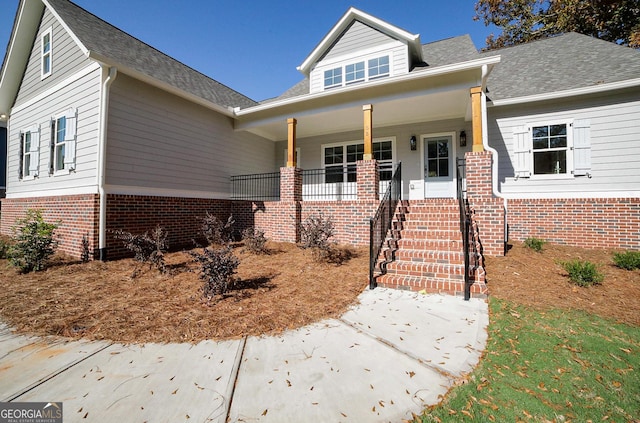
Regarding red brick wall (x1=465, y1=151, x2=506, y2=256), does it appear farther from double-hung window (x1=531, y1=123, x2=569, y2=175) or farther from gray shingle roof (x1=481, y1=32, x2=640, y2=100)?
gray shingle roof (x1=481, y1=32, x2=640, y2=100)

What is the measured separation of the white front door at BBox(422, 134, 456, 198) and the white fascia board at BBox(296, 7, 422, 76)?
123 inches

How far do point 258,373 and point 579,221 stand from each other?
28.3ft

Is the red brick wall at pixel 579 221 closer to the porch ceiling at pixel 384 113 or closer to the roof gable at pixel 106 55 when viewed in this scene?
the porch ceiling at pixel 384 113

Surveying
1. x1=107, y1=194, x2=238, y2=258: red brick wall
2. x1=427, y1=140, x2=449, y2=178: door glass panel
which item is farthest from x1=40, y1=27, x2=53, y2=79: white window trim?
x1=427, y1=140, x2=449, y2=178: door glass panel

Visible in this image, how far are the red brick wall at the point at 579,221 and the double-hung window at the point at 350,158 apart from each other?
4.01 metres

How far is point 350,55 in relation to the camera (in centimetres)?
992

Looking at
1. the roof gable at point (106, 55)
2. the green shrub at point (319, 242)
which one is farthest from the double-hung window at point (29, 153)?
the green shrub at point (319, 242)

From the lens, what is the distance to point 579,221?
7.14 m

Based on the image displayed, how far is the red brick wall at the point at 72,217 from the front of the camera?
21.0ft

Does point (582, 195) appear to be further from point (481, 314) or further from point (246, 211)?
point (246, 211)

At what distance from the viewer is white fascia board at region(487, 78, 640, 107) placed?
682cm

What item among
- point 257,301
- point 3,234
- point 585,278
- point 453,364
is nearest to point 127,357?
point 257,301

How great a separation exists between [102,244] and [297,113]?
629 centimetres

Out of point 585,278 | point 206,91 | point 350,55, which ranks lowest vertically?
point 585,278
